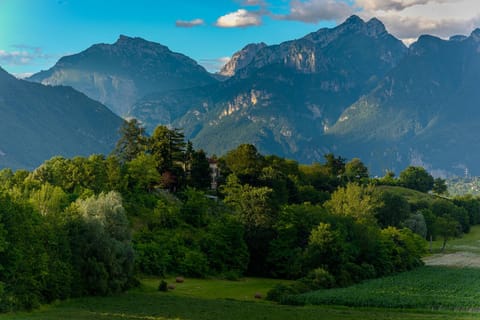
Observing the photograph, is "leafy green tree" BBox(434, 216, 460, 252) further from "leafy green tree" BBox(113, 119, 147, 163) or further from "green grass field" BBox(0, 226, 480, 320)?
"leafy green tree" BBox(113, 119, 147, 163)

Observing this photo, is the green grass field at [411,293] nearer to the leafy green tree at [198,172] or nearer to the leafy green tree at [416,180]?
the leafy green tree at [198,172]

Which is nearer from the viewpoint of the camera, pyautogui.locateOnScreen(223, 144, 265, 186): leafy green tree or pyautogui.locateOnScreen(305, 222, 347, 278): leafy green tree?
pyautogui.locateOnScreen(305, 222, 347, 278): leafy green tree

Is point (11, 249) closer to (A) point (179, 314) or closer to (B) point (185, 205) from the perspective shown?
(A) point (179, 314)

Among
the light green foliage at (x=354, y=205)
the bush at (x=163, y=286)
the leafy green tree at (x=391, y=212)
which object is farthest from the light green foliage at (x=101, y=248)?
the leafy green tree at (x=391, y=212)

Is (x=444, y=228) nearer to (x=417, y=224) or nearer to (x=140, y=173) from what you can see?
(x=417, y=224)

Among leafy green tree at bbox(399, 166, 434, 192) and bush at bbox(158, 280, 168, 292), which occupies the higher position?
leafy green tree at bbox(399, 166, 434, 192)

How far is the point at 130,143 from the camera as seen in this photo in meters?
101

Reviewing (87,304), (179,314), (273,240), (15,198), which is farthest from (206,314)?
(273,240)

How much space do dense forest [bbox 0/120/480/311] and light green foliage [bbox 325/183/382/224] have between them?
209 mm

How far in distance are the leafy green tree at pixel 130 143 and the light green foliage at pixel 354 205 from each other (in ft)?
94.5

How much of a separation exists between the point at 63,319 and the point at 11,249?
34.0 feet

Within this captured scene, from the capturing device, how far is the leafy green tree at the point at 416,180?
184 meters

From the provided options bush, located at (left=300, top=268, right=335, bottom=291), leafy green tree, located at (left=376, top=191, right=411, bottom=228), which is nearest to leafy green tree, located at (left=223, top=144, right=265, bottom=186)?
leafy green tree, located at (left=376, top=191, right=411, bottom=228)

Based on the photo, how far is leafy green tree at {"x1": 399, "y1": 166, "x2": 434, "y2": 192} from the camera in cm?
18362
